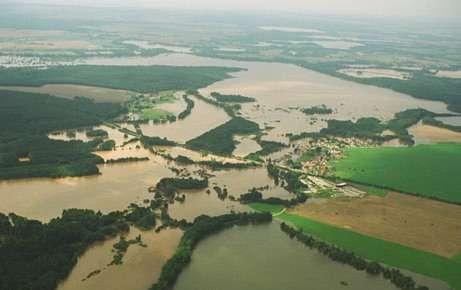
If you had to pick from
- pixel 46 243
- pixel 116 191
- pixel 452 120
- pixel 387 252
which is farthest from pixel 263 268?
pixel 452 120

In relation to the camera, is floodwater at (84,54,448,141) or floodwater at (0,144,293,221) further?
floodwater at (84,54,448,141)

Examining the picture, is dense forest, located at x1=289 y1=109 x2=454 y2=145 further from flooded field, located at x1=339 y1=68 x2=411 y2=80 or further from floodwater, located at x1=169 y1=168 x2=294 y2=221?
flooded field, located at x1=339 y1=68 x2=411 y2=80

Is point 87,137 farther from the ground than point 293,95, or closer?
closer

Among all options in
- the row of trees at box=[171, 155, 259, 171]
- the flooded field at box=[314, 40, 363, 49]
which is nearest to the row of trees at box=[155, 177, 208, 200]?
the row of trees at box=[171, 155, 259, 171]

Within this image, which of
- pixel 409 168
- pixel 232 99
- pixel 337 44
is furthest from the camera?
pixel 337 44

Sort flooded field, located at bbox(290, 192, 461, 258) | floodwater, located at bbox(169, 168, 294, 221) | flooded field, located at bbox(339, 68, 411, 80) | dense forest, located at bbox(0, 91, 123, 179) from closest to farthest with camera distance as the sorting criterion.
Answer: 1. flooded field, located at bbox(290, 192, 461, 258)
2. floodwater, located at bbox(169, 168, 294, 221)
3. dense forest, located at bbox(0, 91, 123, 179)
4. flooded field, located at bbox(339, 68, 411, 80)

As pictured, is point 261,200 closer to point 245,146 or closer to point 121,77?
point 245,146
